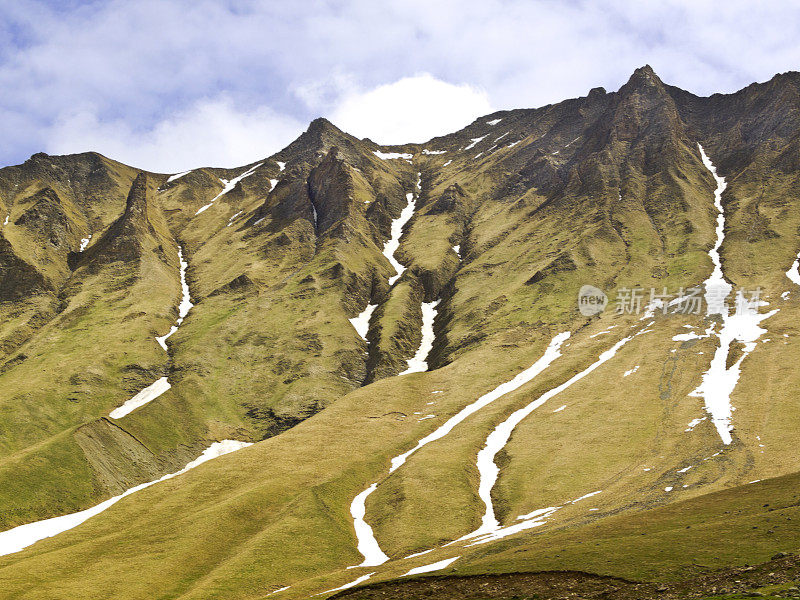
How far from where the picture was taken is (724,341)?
137 m

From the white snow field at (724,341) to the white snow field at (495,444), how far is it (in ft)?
74.9

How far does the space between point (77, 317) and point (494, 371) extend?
445 ft

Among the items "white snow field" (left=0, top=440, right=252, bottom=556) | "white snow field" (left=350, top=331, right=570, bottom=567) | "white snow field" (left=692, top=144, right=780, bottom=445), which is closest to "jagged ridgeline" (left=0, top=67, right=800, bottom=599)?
"white snow field" (left=0, top=440, right=252, bottom=556)

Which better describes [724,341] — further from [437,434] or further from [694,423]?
[437,434]

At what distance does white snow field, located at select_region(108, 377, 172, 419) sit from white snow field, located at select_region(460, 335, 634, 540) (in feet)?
291

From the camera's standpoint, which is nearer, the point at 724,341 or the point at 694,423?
the point at 694,423

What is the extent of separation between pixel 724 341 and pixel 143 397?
142 m

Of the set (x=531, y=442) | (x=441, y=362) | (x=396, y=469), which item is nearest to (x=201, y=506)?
(x=396, y=469)

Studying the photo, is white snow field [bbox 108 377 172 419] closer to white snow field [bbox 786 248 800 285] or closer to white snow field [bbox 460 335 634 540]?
white snow field [bbox 460 335 634 540]

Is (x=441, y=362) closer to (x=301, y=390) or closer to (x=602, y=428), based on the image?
(x=301, y=390)

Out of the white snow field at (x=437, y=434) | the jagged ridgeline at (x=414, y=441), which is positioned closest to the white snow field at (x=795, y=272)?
the jagged ridgeline at (x=414, y=441)

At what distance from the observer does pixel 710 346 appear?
13550 centimetres

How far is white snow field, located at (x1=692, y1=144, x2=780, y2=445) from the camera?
106 meters

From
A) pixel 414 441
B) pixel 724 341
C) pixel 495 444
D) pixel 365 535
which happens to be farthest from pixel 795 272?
pixel 365 535
